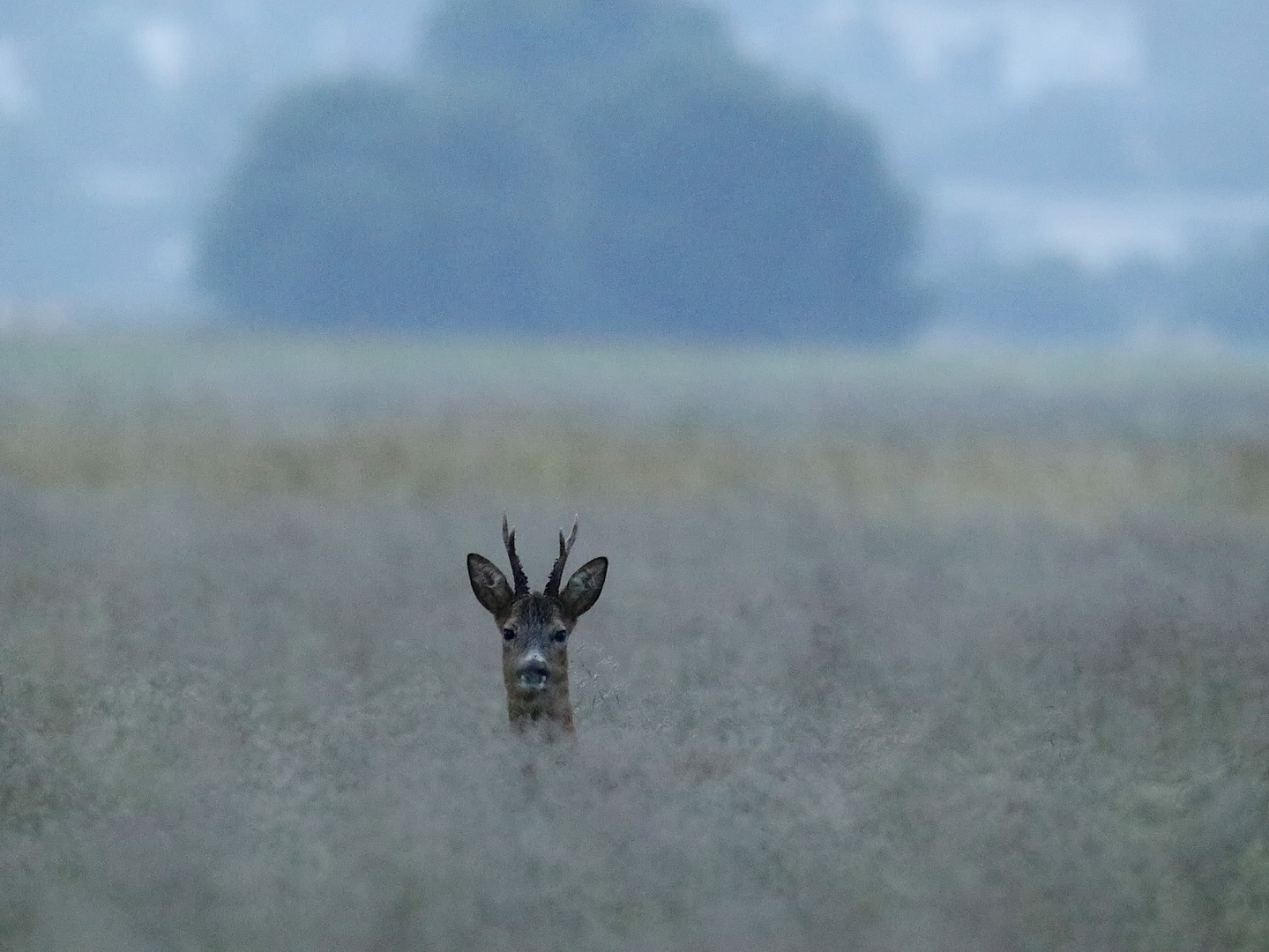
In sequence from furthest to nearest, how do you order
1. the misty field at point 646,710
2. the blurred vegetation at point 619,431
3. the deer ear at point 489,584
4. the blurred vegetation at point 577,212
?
the blurred vegetation at point 577,212, the blurred vegetation at point 619,431, the deer ear at point 489,584, the misty field at point 646,710

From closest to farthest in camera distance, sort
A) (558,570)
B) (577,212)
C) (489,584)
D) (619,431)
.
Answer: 1. (558,570)
2. (489,584)
3. (619,431)
4. (577,212)

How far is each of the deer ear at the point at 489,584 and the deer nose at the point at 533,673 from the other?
0.40 metres

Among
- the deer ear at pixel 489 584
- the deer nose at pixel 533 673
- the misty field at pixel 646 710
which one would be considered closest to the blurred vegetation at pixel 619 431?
the misty field at pixel 646 710

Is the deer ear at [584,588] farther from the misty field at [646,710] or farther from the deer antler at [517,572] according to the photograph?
the misty field at [646,710]

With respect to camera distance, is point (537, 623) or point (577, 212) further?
point (577, 212)

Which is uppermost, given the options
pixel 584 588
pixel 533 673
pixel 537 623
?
pixel 584 588

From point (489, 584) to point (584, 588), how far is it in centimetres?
38

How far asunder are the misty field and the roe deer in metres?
0.24

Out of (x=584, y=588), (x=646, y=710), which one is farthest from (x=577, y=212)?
(x=584, y=588)

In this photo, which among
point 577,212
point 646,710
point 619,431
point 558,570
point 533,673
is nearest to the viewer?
point 533,673

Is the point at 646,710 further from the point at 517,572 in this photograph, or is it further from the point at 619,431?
the point at 619,431

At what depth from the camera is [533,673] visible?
25.1 feet

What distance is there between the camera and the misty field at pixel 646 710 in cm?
648

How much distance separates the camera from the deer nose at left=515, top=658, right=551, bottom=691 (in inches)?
302
